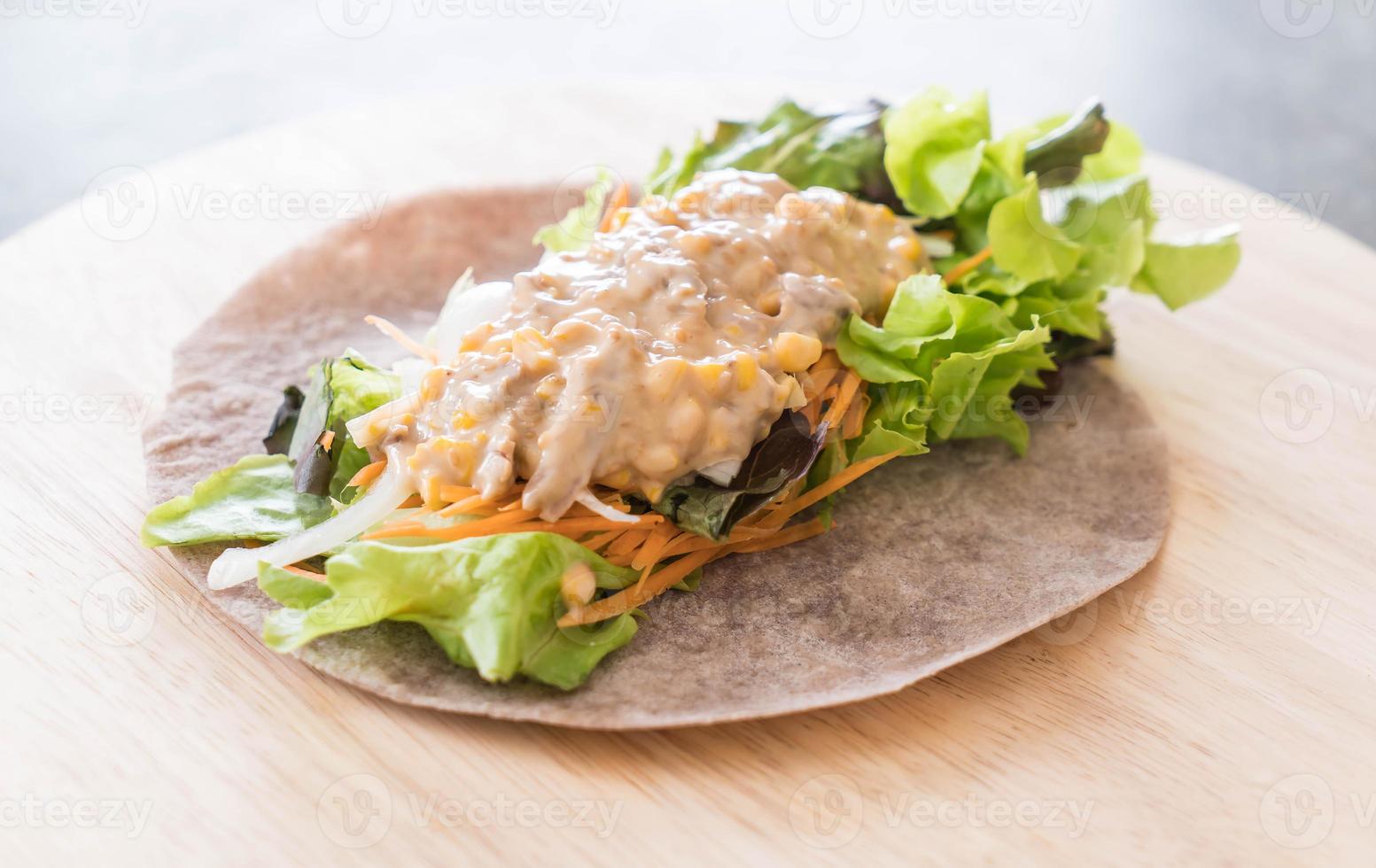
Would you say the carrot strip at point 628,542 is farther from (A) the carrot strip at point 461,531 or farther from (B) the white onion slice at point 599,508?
(A) the carrot strip at point 461,531

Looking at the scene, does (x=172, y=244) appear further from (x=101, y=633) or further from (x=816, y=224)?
(x=816, y=224)

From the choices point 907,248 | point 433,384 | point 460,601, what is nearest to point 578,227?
point 907,248

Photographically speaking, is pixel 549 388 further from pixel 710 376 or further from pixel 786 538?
pixel 786 538

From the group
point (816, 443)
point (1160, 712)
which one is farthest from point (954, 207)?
point (1160, 712)

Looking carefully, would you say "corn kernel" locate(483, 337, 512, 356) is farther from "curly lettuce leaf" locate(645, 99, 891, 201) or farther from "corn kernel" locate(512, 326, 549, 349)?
"curly lettuce leaf" locate(645, 99, 891, 201)

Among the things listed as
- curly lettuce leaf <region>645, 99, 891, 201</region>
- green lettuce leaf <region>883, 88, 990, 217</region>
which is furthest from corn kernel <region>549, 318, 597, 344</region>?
green lettuce leaf <region>883, 88, 990, 217</region>

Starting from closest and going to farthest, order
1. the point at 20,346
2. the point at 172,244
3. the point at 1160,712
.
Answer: the point at 1160,712 → the point at 20,346 → the point at 172,244
